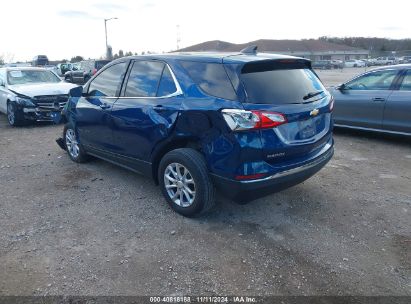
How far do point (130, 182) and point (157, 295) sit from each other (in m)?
2.51

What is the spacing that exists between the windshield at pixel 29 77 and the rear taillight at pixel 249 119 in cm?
872

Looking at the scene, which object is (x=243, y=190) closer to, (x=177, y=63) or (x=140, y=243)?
(x=140, y=243)

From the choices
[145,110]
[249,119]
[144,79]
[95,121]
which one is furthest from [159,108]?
[95,121]

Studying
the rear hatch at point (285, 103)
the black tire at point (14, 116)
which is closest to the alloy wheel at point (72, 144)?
the rear hatch at point (285, 103)

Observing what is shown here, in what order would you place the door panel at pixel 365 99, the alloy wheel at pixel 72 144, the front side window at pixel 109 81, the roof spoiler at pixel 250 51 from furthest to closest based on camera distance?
the door panel at pixel 365 99 < the alloy wheel at pixel 72 144 < the front side window at pixel 109 81 < the roof spoiler at pixel 250 51

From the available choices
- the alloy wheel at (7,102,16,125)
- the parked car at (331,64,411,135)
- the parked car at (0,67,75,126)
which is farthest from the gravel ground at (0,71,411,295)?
the alloy wheel at (7,102,16,125)

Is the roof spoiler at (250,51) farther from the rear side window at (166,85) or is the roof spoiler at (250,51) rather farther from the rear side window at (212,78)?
the rear side window at (166,85)

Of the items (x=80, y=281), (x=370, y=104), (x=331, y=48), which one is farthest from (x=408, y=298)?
(x=331, y=48)

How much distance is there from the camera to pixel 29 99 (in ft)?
29.4

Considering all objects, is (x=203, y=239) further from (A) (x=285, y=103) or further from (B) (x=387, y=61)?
(B) (x=387, y=61)

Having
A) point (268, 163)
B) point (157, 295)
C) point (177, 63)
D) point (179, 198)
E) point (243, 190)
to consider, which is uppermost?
point (177, 63)

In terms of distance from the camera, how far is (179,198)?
394cm

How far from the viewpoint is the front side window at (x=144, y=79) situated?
4086 millimetres

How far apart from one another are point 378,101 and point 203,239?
507cm
